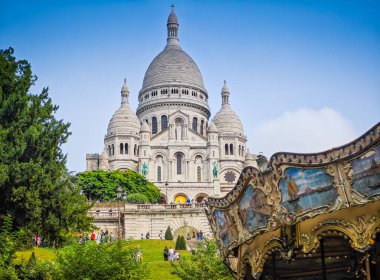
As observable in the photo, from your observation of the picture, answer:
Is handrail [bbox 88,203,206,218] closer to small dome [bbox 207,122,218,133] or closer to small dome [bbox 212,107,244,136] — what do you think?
small dome [bbox 207,122,218,133]

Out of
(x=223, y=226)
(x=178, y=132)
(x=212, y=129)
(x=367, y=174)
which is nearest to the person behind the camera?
(x=367, y=174)

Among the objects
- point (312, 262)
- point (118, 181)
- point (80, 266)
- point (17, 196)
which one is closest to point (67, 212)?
point (17, 196)

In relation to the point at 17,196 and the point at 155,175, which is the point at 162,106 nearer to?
the point at 155,175

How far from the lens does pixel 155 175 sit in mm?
75875

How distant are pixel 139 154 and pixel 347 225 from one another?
213ft

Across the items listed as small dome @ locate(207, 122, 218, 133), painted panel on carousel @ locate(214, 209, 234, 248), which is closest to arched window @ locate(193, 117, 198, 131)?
small dome @ locate(207, 122, 218, 133)

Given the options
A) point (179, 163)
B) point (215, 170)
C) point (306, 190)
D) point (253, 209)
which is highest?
point (179, 163)

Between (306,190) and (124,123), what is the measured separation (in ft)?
222

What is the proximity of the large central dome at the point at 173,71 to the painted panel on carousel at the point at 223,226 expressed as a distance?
70763mm

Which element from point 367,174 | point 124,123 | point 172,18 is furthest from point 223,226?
point 172,18

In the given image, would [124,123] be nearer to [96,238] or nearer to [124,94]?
[124,94]

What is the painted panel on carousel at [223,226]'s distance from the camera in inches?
606

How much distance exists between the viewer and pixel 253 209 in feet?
46.0

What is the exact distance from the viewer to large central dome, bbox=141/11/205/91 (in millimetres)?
86812
